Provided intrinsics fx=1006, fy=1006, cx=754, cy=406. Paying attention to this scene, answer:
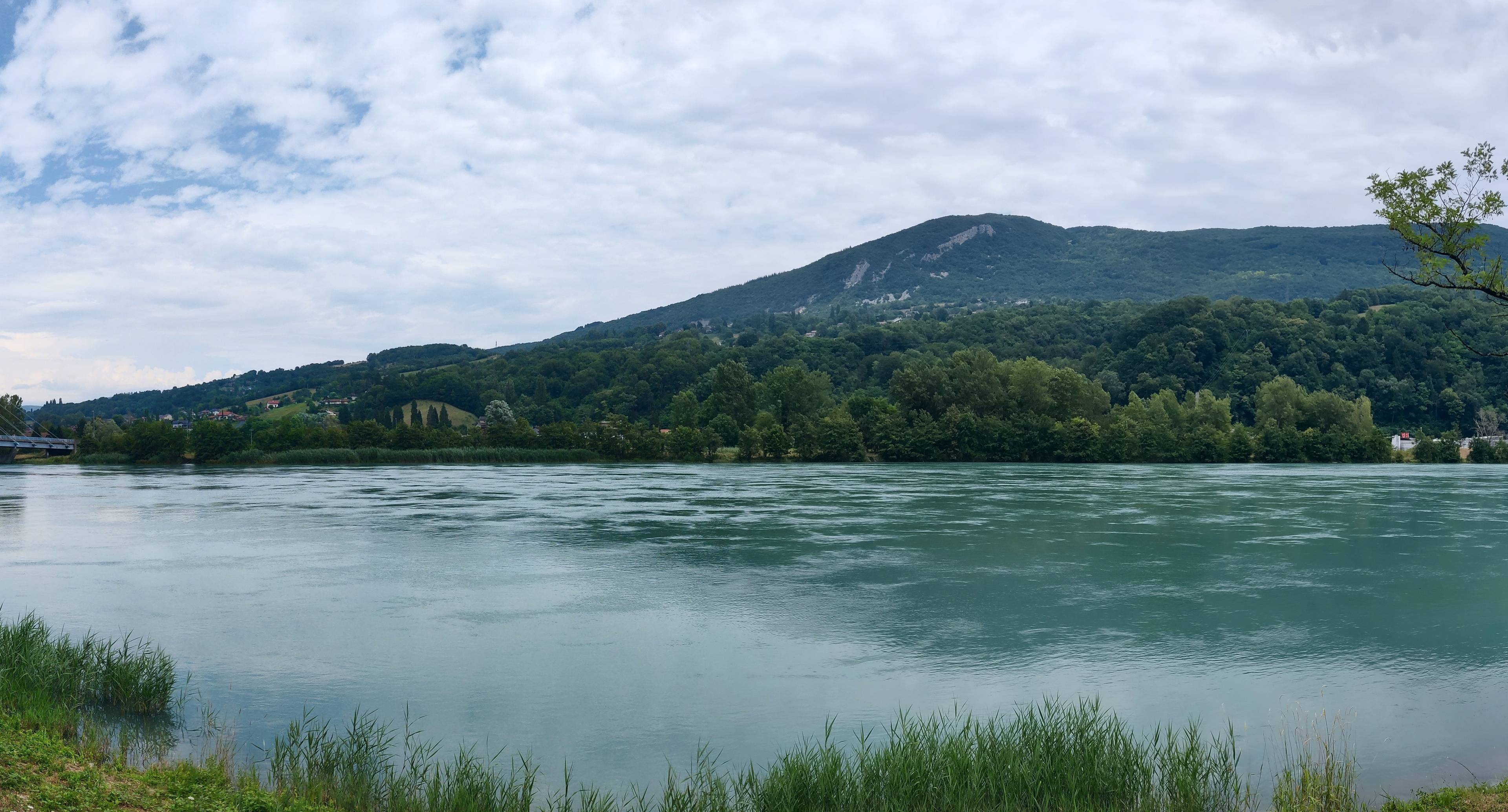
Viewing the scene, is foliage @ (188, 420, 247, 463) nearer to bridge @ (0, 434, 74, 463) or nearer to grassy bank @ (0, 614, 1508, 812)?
bridge @ (0, 434, 74, 463)

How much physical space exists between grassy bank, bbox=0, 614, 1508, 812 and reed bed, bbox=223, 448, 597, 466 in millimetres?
71658

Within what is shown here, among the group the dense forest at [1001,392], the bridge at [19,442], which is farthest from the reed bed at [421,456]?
the bridge at [19,442]

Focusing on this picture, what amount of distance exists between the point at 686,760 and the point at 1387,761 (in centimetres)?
748

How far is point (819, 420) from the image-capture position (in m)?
84.8

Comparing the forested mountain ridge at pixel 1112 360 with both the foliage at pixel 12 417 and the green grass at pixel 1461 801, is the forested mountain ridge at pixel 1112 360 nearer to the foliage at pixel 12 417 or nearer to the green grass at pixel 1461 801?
the foliage at pixel 12 417

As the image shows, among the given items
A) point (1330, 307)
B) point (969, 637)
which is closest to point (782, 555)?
point (969, 637)

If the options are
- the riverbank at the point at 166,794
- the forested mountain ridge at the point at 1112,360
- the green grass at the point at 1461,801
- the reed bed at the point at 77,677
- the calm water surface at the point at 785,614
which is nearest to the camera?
the riverbank at the point at 166,794

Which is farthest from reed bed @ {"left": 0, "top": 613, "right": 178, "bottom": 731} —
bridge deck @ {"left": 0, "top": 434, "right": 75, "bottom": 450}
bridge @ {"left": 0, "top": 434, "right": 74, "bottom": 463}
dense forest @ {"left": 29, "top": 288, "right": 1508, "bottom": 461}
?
bridge @ {"left": 0, "top": 434, "right": 74, "bottom": 463}

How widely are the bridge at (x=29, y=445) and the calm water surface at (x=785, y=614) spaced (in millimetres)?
70522

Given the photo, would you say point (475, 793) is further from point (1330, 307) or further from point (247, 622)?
point (1330, 307)

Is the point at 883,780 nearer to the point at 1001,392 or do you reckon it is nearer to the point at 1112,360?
the point at 1001,392

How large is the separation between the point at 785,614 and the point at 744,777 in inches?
339

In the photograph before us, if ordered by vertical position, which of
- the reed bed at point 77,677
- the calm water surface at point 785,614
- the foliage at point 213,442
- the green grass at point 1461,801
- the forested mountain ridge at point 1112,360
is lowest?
the calm water surface at point 785,614

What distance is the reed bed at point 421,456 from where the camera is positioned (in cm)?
8025
